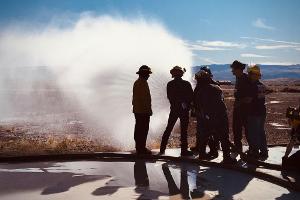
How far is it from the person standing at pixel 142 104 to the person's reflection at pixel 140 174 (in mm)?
600

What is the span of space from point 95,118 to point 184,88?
19.5 meters

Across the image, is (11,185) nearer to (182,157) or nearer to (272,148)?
(182,157)

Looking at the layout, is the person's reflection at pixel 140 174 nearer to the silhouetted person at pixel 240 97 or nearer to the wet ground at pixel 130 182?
the wet ground at pixel 130 182

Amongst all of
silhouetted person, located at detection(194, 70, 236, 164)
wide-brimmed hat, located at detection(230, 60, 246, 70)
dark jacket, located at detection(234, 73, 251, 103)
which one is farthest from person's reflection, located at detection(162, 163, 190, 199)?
wide-brimmed hat, located at detection(230, 60, 246, 70)

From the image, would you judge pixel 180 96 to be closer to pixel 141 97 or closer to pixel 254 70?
pixel 141 97

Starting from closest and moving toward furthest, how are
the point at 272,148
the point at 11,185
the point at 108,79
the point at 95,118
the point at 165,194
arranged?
1. the point at 165,194
2. the point at 11,185
3. the point at 272,148
4. the point at 95,118
5. the point at 108,79

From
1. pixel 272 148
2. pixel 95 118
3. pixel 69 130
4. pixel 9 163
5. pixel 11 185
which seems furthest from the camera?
pixel 95 118

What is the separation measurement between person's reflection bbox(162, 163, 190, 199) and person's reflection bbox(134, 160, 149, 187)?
0.35 m

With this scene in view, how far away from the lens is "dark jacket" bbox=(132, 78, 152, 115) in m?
9.40

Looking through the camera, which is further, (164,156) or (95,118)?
(95,118)

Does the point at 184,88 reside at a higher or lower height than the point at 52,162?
higher

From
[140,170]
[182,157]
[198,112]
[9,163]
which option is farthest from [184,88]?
[9,163]

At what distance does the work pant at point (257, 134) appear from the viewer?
8.93 m

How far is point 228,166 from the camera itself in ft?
26.9
